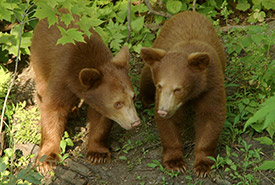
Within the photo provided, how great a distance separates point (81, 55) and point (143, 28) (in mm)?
2353

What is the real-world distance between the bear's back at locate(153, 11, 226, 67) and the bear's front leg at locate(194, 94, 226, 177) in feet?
3.23

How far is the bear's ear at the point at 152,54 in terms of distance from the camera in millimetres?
5148

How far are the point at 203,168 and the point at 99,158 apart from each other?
1354 mm

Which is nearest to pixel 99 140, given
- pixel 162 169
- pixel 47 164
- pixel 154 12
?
pixel 47 164

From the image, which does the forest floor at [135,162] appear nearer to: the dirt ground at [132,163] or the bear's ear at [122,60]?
the dirt ground at [132,163]

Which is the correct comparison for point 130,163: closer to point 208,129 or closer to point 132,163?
point 132,163

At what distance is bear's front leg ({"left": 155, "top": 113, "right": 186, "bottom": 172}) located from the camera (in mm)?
5332

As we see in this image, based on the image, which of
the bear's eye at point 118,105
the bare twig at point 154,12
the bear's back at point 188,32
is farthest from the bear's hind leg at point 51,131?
the bare twig at point 154,12

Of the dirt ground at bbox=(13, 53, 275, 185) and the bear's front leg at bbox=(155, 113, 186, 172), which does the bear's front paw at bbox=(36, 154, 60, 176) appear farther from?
the bear's front leg at bbox=(155, 113, 186, 172)

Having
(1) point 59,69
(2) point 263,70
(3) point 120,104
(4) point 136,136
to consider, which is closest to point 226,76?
(2) point 263,70

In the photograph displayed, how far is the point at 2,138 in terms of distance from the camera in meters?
5.89

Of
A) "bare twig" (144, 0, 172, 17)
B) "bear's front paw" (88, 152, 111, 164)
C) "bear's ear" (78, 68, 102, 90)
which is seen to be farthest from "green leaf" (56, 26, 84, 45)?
Answer: "bare twig" (144, 0, 172, 17)

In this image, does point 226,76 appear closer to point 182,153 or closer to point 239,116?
point 239,116

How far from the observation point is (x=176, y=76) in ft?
16.4
